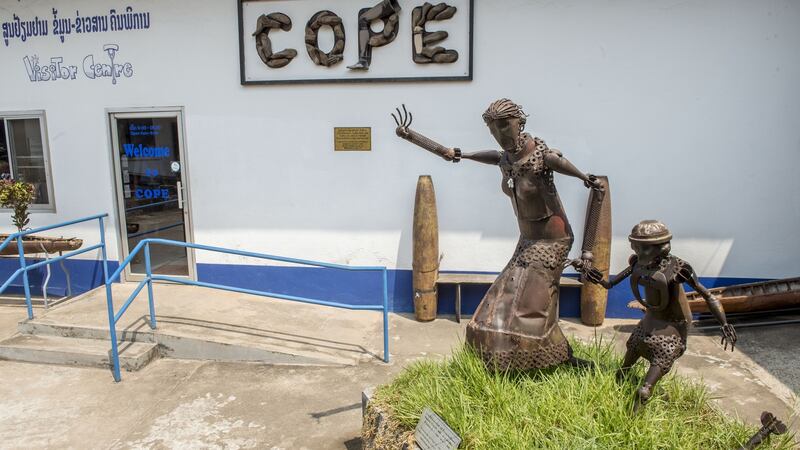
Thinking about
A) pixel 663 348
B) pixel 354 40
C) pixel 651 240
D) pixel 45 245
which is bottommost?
pixel 45 245

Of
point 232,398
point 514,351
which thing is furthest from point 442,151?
point 232,398

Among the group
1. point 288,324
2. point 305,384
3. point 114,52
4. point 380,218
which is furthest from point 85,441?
point 114,52

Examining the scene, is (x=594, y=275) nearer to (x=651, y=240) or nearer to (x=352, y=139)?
(x=651, y=240)

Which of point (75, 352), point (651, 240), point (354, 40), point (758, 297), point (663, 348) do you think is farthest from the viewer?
point (354, 40)

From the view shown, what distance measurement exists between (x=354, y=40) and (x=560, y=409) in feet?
13.5

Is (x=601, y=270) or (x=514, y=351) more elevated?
(x=514, y=351)

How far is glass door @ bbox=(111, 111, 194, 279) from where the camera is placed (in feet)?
19.7

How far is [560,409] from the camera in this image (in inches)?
105

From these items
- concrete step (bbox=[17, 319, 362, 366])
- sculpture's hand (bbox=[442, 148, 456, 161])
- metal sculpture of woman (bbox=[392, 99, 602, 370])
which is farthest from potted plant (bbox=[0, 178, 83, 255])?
metal sculpture of woman (bbox=[392, 99, 602, 370])

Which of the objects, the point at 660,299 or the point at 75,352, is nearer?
the point at 660,299

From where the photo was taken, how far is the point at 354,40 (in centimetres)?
544

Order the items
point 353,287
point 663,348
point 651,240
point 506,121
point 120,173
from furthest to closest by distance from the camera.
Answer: point 120,173, point 353,287, point 506,121, point 663,348, point 651,240

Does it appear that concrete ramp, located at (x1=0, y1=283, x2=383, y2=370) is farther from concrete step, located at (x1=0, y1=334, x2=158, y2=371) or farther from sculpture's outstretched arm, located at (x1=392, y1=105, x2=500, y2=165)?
sculpture's outstretched arm, located at (x1=392, y1=105, x2=500, y2=165)

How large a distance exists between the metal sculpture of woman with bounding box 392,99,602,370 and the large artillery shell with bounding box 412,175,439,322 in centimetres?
221
